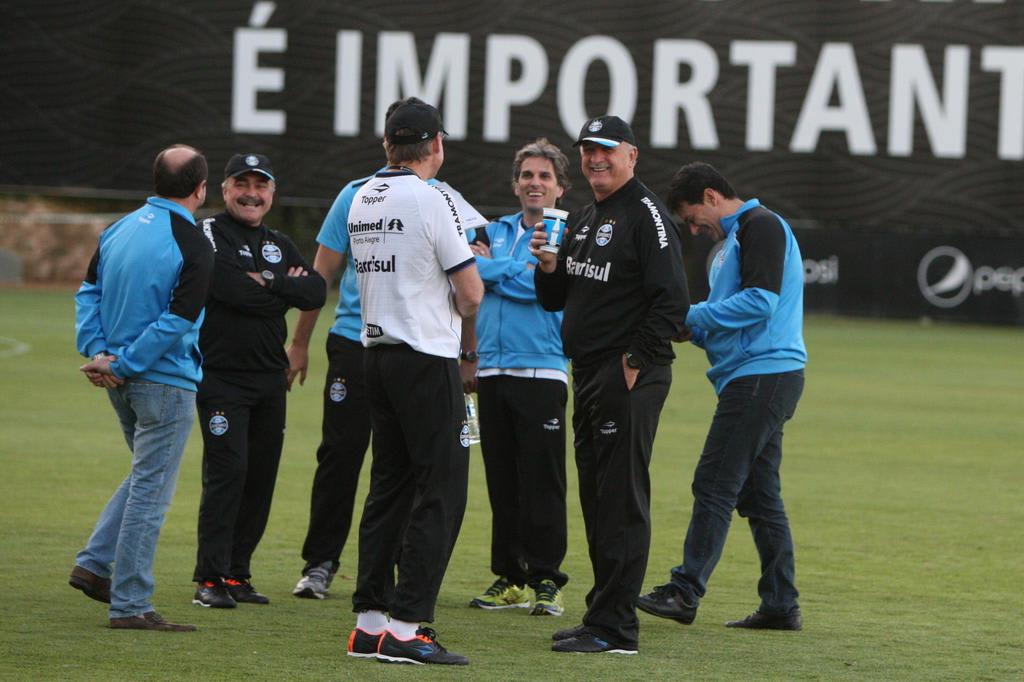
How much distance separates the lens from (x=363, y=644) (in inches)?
230

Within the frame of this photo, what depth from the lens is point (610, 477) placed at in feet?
19.8

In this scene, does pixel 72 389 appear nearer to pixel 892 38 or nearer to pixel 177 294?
pixel 177 294

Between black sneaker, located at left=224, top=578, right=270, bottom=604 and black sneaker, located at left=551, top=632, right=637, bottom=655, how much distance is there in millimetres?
1530

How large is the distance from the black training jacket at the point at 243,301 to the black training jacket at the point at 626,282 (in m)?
1.32

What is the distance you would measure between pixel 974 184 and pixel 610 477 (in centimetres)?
2323

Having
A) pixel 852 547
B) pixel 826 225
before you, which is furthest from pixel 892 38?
pixel 852 547

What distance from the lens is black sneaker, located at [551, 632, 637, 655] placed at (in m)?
5.97

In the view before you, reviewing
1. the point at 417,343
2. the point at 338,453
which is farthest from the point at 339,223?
the point at 417,343

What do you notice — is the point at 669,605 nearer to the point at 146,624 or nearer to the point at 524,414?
the point at 524,414

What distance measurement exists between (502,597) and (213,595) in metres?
1.26

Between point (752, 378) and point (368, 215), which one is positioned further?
point (752, 378)

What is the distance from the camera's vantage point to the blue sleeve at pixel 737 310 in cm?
648

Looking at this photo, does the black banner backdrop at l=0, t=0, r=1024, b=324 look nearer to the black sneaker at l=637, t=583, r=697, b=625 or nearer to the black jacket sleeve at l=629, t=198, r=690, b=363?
Answer: the black sneaker at l=637, t=583, r=697, b=625

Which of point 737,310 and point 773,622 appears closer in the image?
point 737,310
